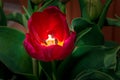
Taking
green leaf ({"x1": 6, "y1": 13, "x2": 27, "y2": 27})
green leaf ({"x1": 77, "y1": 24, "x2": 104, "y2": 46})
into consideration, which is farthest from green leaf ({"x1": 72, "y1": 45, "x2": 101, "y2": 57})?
green leaf ({"x1": 6, "y1": 13, "x2": 27, "y2": 27})

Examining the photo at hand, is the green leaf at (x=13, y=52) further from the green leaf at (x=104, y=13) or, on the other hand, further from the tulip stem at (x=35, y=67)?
the green leaf at (x=104, y=13)

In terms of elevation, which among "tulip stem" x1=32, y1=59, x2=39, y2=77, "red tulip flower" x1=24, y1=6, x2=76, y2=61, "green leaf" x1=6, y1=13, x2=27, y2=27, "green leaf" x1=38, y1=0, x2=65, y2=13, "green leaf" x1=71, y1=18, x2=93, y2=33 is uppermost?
"red tulip flower" x1=24, y1=6, x2=76, y2=61

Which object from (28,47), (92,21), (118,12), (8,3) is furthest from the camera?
(8,3)

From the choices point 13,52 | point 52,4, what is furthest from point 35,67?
point 52,4

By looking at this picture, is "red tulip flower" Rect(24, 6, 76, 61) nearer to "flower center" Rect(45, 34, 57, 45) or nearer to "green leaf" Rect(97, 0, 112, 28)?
"flower center" Rect(45, 34, 57, 45)

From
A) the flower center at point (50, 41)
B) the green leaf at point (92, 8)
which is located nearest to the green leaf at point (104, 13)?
the green leaf at point (92, 8)

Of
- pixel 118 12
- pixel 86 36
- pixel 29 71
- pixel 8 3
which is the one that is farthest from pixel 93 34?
pixel 8 3

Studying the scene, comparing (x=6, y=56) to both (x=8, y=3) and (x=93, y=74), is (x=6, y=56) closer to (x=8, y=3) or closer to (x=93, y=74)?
(x=93, y=74)
